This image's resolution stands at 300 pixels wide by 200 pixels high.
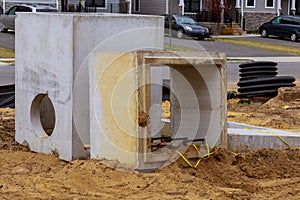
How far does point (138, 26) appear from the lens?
9.70 metres

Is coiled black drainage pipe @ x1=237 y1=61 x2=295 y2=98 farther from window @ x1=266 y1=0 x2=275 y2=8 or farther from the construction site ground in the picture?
window @ x1=266 y1=0 x2=275 y2=8

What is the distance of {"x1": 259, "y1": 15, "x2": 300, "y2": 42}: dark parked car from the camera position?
156 feet

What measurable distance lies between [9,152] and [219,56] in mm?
3200

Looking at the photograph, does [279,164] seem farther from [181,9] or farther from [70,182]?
[181,9]

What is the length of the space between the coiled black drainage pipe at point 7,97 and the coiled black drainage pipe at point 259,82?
5535mm

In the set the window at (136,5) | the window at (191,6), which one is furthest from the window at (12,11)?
the window at (191,6)

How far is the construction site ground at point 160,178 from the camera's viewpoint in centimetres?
716

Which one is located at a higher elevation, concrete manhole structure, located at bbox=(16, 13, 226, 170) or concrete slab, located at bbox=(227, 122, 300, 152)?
concrete manhole structure, located at bbox=(16, 13, 226, 170)

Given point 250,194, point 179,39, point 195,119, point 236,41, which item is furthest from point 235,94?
point 236,41

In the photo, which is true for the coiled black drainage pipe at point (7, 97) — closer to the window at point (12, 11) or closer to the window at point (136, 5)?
the window at point (12, 11)

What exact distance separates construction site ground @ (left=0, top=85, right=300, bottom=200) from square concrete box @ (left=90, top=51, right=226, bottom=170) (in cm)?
23

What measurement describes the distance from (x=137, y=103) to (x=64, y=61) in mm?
1549

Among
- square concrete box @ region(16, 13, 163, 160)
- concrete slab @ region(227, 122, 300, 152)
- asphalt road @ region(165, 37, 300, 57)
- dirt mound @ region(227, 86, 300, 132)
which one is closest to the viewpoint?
square concrete box @ region(16, 13, 163, 160)

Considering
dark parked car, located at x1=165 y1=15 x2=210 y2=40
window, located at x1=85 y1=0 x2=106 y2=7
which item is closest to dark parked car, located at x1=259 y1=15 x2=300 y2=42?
dark parked car, located at x1=165 y1=15 x2=210 y2=40
